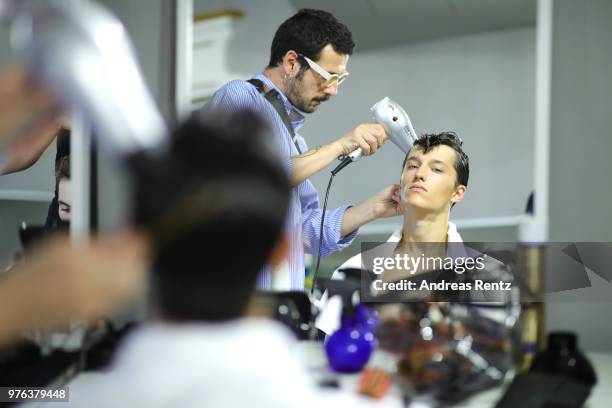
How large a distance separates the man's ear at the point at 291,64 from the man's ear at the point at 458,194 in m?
0.54

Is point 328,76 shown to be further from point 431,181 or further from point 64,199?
point 64,199

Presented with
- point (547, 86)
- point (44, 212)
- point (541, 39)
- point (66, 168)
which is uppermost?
point (541, 39)

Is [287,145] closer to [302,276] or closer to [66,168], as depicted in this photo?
[302,276]

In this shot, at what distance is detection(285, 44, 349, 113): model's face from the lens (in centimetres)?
196

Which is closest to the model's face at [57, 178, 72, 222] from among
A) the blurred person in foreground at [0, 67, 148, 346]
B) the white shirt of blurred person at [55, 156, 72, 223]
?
the white shirt of blurred person at [55, 156, 72, 223]

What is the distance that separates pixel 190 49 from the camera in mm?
2064

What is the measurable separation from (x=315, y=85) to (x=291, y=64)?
Answer: 86mm

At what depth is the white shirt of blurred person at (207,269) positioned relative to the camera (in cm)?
83

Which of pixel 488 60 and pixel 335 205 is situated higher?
pixel 488 60

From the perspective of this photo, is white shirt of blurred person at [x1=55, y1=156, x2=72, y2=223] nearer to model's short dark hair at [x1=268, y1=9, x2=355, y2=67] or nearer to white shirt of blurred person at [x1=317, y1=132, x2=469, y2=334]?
model's short dark hair at [x1=268, y1=9, x2=355, y2=67]

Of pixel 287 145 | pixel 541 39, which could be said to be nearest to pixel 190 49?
pixel 287 145

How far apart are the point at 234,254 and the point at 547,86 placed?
1.37m

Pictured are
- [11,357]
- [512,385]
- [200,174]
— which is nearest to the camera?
[200,174]

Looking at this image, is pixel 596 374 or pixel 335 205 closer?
pixel 596 374
